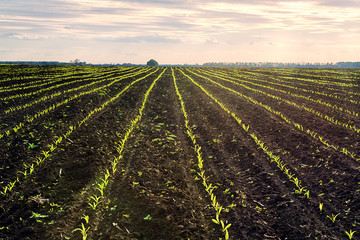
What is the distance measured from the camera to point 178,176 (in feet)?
21.8

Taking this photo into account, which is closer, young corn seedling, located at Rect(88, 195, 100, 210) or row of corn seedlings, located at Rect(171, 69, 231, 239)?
row of corn seedlings, located at Rect(171, 69, 231, 239)

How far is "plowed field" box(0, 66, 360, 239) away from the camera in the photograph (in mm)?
4711

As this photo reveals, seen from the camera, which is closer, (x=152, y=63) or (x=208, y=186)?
(x=208, y=186)

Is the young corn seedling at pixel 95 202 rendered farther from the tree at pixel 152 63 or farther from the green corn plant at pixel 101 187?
the tree at pixel 152 63

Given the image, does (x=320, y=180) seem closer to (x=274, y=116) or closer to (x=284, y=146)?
(x=284, y=146)

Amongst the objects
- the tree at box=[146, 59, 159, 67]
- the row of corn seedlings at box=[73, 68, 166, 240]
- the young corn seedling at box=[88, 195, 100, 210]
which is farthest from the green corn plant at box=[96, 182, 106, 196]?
the tree at box=[146, 59, 159, 67]

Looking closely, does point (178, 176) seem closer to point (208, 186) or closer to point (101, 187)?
point (208, 186)

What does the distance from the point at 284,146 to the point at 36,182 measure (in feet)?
25.0

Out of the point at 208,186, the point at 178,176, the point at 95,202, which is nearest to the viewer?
the point at 95,202

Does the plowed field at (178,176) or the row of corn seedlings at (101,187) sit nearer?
the row of corn seedlings at (101,187)

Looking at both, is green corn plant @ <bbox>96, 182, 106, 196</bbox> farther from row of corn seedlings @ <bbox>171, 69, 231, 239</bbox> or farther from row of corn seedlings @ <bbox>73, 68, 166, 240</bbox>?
row of corn seedlings @ <bbox>171, 69, 231, 239</bbox>

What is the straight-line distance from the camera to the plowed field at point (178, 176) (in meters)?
4.71

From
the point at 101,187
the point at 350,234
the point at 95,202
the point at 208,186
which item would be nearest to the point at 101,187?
the point at 101,187

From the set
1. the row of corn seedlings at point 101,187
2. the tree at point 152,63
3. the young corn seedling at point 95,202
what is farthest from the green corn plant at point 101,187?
the tree at point 152,63
